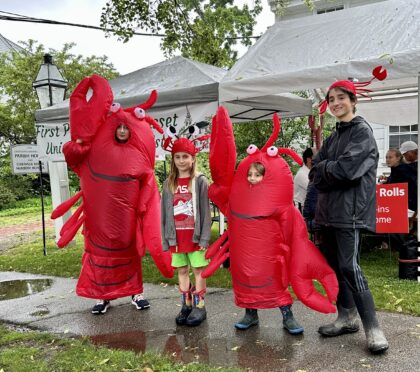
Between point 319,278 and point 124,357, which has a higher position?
point 319,278

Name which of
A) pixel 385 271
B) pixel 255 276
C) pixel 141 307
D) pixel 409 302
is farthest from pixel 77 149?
pixel 385 271

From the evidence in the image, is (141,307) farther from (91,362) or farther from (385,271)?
(385,271)

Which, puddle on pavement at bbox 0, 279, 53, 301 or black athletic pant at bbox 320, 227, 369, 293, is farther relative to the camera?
puddle on pavement at bbox 0, 279, 53, 301

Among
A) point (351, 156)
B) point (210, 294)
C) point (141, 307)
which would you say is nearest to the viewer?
point (351, 156)

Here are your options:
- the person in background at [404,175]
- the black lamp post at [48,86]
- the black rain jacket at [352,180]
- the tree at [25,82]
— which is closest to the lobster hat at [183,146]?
the black rain jacket at [352,180]

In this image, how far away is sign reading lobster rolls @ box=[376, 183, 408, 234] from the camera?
5.41 metres

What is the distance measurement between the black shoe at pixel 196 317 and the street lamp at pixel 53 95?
489 centimetres

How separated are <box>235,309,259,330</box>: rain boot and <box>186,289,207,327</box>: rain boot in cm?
37

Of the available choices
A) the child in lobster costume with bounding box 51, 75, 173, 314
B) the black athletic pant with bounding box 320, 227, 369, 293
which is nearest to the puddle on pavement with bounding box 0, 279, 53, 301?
the child in lobster costume with bounding box 51, 75, 173, 314

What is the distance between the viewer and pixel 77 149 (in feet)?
13.9

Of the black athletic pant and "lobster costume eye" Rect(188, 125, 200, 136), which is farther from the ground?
"lobster costume eye" Rect(188, 125, 200, 136)

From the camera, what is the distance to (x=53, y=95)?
8336mm

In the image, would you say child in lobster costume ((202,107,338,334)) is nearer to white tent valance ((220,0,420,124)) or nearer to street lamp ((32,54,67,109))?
white tent valance ((220,0,420,124))

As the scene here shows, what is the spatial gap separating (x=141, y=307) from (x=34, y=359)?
4.40 ft
